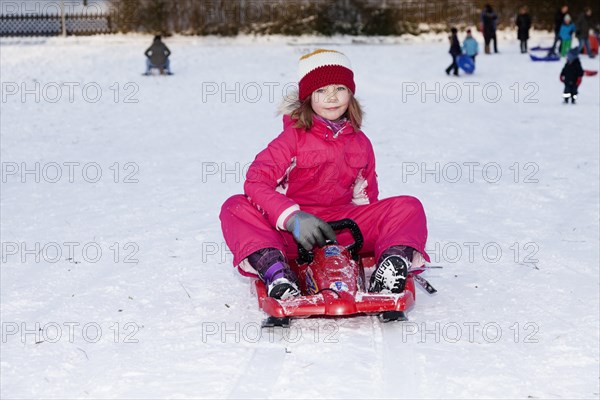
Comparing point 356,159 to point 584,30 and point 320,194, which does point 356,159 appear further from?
point 584,30

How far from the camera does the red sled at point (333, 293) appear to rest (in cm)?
364

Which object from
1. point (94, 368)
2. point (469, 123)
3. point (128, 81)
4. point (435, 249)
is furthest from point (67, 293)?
point (128, 81)

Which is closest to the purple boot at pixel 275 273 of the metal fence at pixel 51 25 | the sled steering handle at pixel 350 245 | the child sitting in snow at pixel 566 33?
the sled steering handle at pixel 350 245

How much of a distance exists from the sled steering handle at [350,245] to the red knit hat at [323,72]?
2.22 ft

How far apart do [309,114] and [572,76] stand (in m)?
8.61

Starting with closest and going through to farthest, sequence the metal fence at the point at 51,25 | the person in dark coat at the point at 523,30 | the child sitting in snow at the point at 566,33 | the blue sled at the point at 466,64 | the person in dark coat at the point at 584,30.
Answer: the blue sled at the point at 466,64, the child sitting in snow at the point at 566,33, the person in dark coat at the point at 584,30, the person in dark coat at the point at 523,30, the metal fence at the point at 51,25

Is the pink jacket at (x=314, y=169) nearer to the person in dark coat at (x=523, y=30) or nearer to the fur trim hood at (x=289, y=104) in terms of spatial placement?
the fur trim hood at (x=289, y=104)

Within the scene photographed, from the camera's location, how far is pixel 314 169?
4.18 meters

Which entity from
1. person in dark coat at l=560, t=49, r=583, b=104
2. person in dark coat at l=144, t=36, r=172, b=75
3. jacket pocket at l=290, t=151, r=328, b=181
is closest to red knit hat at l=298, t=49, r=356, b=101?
jacket pocket at l=290, t=151, r=328, b=181

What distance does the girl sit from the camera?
12.7 ft

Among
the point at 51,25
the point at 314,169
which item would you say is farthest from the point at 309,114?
the point at 51,25

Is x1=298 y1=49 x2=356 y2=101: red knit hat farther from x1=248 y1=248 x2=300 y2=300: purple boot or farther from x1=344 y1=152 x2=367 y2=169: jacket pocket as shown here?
x1=248 y1=248 x2=300 y2=300: purple boot

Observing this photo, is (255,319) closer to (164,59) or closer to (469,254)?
(469,254)

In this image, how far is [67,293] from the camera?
14.6ft
